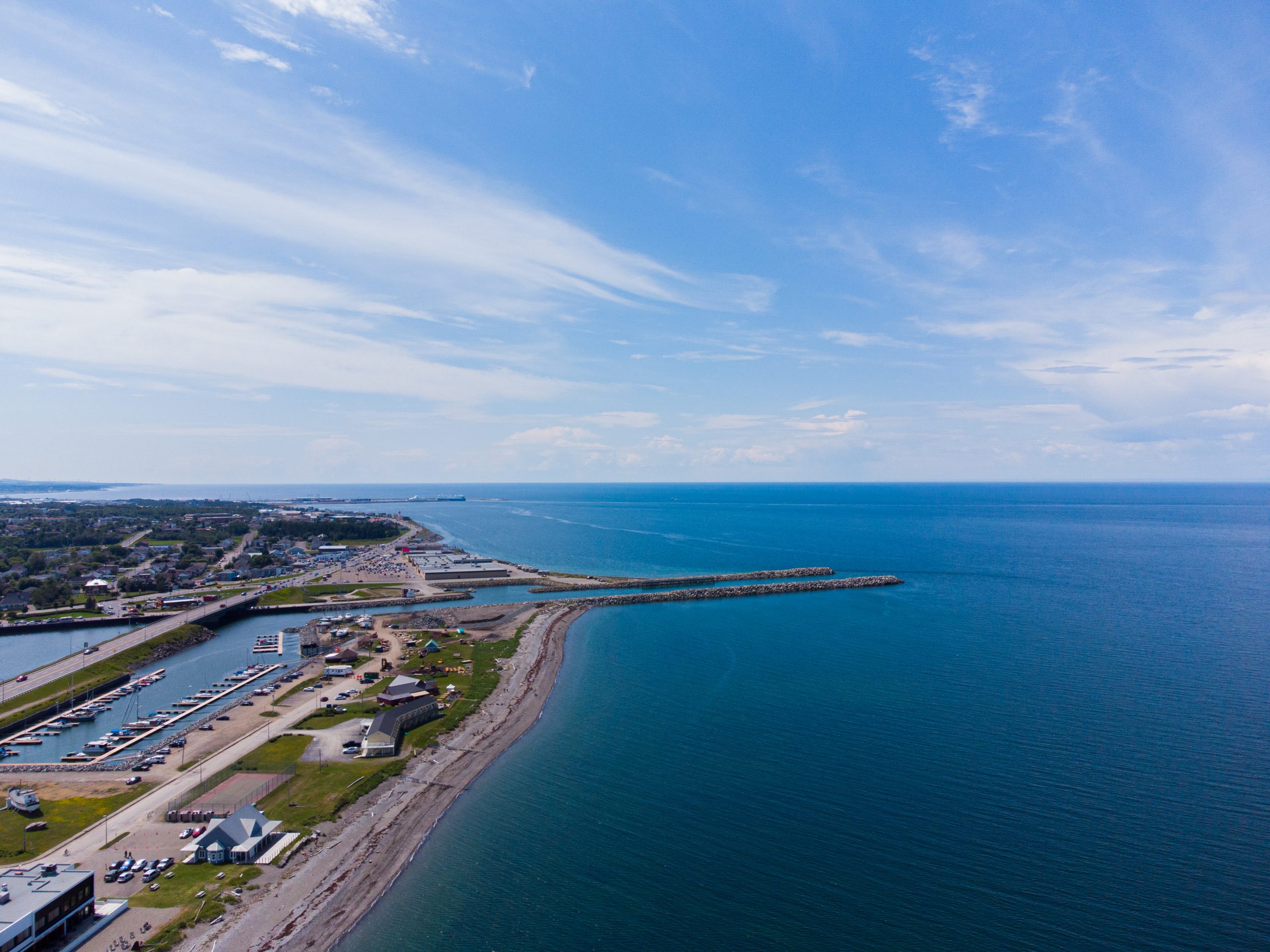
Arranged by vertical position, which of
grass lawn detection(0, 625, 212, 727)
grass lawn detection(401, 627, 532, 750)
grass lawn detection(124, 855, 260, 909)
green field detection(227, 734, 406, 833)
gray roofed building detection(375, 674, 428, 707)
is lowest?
grass lawn detection(0, 625, 212, 727)

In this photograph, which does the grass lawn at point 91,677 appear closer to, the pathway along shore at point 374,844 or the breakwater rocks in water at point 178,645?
the breakwater rocks in water at point 178,645

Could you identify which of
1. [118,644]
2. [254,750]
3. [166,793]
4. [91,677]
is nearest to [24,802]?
[166,793]

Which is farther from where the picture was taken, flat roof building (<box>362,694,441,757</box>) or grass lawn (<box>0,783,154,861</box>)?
flat roof building (<box>362,694,441,757</box>)

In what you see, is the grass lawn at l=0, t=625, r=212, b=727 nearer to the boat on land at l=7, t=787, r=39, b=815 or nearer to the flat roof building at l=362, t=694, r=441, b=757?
the boat on land at l=7, t=787, r=39, b=815

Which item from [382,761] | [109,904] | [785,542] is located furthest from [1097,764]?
[785,542]

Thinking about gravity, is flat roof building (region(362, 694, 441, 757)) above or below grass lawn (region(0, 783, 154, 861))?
above

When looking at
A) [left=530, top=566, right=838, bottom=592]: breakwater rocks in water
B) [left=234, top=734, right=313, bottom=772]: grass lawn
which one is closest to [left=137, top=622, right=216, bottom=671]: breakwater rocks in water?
[left=234, top=734, right=313, bottom=772]: grass lawn

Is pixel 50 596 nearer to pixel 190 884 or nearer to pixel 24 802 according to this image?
pixel 24 802

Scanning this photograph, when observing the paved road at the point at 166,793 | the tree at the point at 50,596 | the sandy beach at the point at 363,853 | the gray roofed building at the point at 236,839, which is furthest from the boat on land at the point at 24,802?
the tree at the point at 50,596
